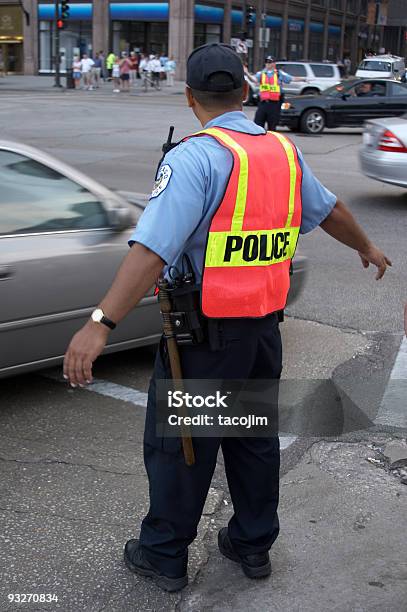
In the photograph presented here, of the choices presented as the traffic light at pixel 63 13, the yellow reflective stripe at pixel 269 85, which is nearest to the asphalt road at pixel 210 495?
the yellow reflective stripe at pixel 269 85

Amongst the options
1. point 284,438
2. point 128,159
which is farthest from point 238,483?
point 128,159

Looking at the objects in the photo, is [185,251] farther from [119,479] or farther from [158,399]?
[119,479]

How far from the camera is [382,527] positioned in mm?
3539

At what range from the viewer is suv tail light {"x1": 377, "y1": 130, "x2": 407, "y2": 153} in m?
11.2

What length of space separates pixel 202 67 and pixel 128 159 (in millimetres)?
12987

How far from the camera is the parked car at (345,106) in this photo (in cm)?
2192

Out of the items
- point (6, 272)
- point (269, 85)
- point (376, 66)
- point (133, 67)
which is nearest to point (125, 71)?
point (133, 67)

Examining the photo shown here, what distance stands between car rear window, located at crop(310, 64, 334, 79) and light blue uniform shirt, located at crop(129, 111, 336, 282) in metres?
31.4

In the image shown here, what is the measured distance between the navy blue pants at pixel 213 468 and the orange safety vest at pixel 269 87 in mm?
16644

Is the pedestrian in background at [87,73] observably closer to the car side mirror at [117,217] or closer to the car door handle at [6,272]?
the car side mirror at [117,217]

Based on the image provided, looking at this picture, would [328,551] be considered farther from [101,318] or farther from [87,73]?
[87,73]

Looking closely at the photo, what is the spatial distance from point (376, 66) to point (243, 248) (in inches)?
1616

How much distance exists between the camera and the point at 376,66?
1624 inches

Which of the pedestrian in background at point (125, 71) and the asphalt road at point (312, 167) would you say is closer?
the asphalt road at point (312, 167)
